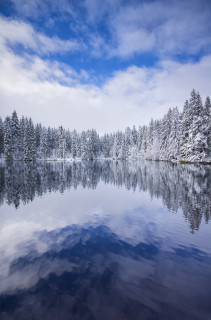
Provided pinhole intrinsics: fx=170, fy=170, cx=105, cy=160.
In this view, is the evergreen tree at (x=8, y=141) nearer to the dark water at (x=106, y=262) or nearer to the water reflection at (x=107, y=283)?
the dark water at (x=106, y=262)

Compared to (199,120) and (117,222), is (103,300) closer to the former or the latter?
(117,222)

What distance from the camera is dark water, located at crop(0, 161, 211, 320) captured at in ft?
13.5

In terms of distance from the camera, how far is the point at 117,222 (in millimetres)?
9992

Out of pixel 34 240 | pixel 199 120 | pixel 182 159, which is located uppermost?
pixel 199 120

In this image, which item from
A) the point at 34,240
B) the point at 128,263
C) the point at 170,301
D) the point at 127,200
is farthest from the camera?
the point at 127,200

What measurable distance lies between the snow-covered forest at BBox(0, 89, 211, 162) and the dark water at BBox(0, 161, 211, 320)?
40928mm

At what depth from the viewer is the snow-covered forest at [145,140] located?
157 feet

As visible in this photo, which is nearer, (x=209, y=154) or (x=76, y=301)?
(x=76, y=301)

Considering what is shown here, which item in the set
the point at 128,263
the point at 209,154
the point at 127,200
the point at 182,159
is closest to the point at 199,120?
the point at 209,154

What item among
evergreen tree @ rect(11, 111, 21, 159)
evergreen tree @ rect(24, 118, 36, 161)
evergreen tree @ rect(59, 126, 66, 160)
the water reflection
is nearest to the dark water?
the water reflection

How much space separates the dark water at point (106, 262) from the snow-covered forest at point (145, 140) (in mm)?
40928

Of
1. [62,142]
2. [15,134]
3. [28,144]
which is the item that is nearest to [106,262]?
[28,144]

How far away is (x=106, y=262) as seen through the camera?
6.02 meters

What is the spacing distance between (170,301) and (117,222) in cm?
584
